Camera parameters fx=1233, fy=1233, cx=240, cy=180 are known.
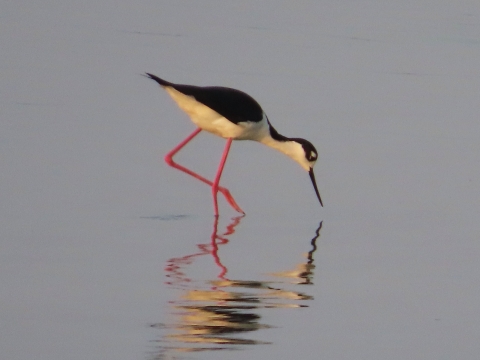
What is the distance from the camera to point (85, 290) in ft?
20.6

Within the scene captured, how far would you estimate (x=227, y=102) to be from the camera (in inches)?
365

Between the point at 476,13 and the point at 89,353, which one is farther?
the point at 476,13

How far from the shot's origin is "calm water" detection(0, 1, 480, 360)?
5.91 meters

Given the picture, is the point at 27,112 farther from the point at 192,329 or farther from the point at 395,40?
the point at 395,40

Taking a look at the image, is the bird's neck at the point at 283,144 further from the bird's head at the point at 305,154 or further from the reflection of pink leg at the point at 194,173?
the reflection of pink leg at the point at 194,173

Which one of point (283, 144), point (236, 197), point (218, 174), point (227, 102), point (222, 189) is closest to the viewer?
point (222, 189)

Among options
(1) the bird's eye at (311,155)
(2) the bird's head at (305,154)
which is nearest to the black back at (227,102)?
(2) the bird's head at (305,154)

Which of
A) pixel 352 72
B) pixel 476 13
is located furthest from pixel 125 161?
pixel 476 13

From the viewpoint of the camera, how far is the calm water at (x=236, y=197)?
19.4ft

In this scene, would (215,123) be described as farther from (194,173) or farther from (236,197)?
(236,197)

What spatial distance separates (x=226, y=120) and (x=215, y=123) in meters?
0.11

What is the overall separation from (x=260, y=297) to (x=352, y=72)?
23.3ft

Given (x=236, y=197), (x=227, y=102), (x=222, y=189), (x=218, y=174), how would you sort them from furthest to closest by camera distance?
1. (x=227, y=102)
2. (x=218, y=174)
3. (x=236, y=197)
4. (x=222, y=189)

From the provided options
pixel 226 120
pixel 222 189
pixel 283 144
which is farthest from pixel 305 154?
pixel 222 189
